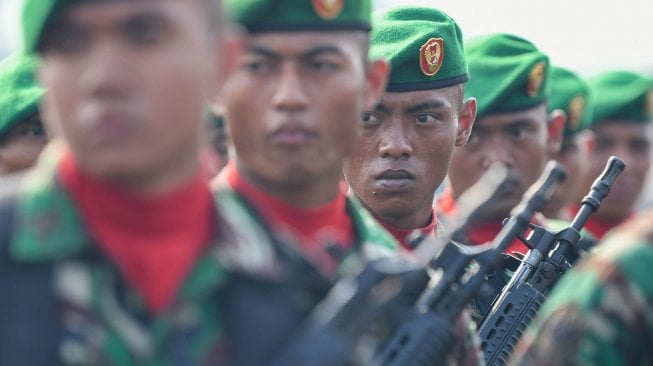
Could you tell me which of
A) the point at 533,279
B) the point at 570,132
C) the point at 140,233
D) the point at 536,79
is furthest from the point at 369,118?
the point at 570,132

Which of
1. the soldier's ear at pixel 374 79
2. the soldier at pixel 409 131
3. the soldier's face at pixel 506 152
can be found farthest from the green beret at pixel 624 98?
the soldier's ear at pixel 374 79

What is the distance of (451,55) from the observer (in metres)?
5.43

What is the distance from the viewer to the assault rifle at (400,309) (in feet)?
8.73

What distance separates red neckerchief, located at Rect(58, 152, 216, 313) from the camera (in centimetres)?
259

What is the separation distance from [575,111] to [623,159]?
36.0 inches

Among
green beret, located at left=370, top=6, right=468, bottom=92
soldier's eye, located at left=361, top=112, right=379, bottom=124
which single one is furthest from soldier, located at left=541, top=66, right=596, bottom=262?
soldier's eye, located at left=361, top=112, right=379, bottom=124

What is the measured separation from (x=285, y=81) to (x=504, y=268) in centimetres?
203

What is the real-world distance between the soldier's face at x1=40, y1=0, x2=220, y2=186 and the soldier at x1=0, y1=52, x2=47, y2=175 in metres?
2.58

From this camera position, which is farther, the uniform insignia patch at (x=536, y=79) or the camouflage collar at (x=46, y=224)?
the uniform insignia patch at (x=536, y=79)

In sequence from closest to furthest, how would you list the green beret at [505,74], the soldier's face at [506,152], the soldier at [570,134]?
1. the soldier's face at [506,152]
2. the green beret at [505,74]
3. the soldier at [570,134]

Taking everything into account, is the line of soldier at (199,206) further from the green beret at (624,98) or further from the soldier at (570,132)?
the green beret at (624,98)

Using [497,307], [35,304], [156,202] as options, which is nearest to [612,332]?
[156,202]

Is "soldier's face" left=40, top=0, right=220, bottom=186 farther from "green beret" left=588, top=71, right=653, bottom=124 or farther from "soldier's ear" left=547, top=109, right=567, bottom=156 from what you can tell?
"green beret" left=588, top=71, right=653, bottom=124

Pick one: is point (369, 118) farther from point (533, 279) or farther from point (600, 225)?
point (600, 225)
